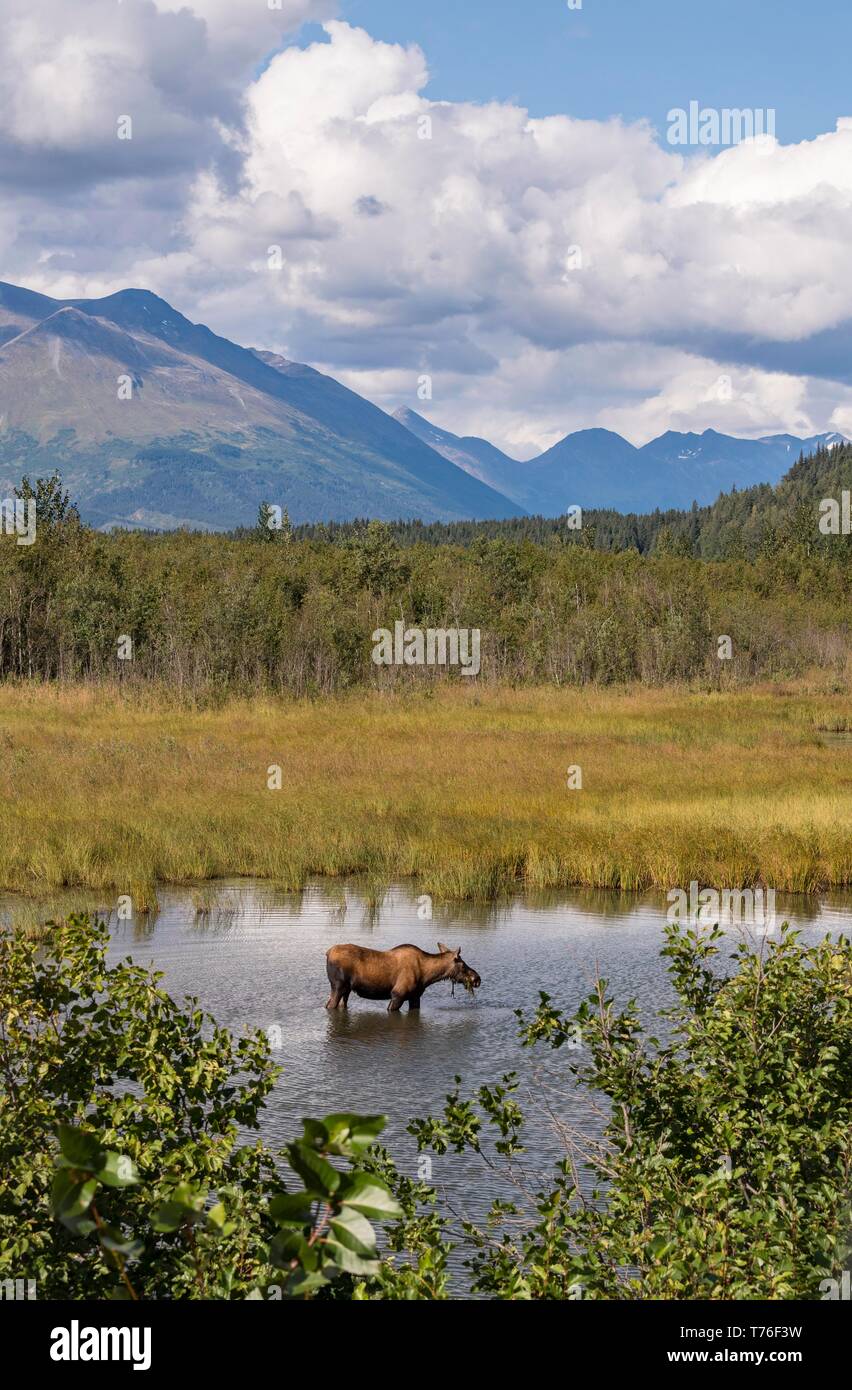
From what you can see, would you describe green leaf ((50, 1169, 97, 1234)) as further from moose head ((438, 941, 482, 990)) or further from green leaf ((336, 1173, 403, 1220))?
moose head ((438, 941, 482, 990))

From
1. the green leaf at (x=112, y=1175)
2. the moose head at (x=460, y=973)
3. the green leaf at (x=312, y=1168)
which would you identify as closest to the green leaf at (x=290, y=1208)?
the green leaf at (x=312, y=1168)

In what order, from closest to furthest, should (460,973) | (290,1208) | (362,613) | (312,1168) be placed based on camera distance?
(312,1168) < (290,1208) < (460,973) < (362,613)

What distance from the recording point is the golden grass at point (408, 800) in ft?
76.4

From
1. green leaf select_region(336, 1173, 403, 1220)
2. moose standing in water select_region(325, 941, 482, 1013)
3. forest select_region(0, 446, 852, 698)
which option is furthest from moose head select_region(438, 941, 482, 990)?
forest select_region(0, 446, 852, 698)

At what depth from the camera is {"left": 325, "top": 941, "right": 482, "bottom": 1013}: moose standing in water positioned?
14.7 meters

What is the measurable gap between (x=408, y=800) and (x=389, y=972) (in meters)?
14.2

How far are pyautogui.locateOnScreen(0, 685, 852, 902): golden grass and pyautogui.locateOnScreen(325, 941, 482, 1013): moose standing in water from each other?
6853 mm

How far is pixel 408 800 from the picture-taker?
95.3 ft

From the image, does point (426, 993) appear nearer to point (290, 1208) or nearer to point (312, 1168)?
point (290, 1208)

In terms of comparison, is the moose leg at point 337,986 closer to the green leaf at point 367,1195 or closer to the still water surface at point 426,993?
the still water surface at point 426,993

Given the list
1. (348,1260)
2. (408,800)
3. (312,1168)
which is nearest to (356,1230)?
(348,1260)
